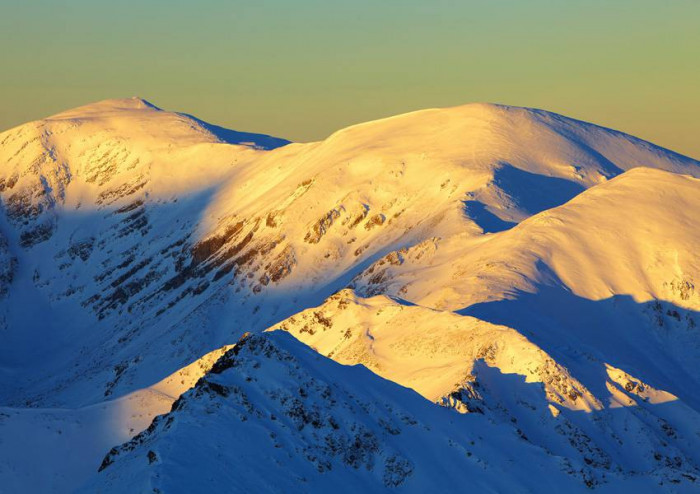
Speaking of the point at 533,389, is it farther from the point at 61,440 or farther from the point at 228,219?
the point at 228,219

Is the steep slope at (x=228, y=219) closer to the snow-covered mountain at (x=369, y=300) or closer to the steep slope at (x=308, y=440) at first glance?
the snow-covered mountain at (x=369, y=300)

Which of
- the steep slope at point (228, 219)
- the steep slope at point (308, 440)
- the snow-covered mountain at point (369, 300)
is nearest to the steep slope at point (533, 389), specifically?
the snow-covered mountain at point (369, 300)

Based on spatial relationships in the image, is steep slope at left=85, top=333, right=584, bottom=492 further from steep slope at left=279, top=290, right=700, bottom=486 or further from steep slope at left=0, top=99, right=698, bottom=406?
steep slope at left=0, top=99, right=698, bottom=406

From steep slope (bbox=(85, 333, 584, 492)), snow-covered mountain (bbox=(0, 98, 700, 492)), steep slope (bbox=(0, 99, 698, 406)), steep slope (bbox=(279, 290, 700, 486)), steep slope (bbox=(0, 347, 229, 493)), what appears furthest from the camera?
steep slope (bbox=(0, 99, 698, 406))

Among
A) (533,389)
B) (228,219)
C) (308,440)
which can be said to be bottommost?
(228,219)

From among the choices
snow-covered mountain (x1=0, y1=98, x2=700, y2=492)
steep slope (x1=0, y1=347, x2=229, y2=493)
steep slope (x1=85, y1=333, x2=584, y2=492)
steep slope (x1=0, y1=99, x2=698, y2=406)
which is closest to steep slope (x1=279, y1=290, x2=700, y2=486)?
snow-covered mountain (x1=0, y1=98, x2=700, y2=492)

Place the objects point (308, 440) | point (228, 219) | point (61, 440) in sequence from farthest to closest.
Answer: point (228, 219), point (61, 440), point (308, 440)

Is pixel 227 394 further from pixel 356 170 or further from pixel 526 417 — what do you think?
pixel 356 170

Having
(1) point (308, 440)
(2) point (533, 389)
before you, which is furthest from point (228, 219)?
(1) point (308, 440)

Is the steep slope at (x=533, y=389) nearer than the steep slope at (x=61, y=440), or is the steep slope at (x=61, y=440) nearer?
the steep slope at (x=61, y=440)
